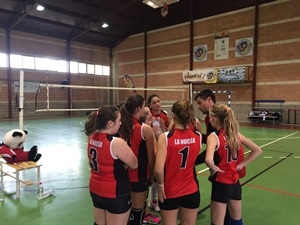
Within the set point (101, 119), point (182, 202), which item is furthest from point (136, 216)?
point (101, 119)

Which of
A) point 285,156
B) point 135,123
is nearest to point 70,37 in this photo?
point 285,156

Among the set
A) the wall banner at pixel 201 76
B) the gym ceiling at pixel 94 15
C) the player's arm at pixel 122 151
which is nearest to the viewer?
the player's arm at pixel 122 151

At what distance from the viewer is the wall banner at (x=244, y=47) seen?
15.3 meters

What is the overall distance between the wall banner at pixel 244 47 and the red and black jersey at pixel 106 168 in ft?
50.0

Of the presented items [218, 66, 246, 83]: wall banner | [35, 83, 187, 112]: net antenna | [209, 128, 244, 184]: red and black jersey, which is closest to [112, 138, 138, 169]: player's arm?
[209, 128, 244, 184]: red and black jersey

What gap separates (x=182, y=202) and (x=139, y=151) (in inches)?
25.6

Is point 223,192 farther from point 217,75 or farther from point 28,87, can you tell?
point 28,87

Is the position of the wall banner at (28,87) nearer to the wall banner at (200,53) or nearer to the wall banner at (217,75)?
the wall banner at (217,75)

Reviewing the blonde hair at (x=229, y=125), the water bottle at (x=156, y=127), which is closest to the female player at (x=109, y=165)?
the blonde hair at (x=229, y=125)

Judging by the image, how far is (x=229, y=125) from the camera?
228cm

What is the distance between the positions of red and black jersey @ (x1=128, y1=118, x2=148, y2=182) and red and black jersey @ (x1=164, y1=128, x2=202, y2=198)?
1.31ft

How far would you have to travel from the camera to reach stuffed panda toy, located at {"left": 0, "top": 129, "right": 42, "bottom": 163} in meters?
4.06

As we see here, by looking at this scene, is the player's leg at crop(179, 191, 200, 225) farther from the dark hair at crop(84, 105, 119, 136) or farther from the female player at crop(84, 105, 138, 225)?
the dark hair at crop(84, 105, 119, 136)

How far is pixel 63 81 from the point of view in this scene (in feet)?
62.2
